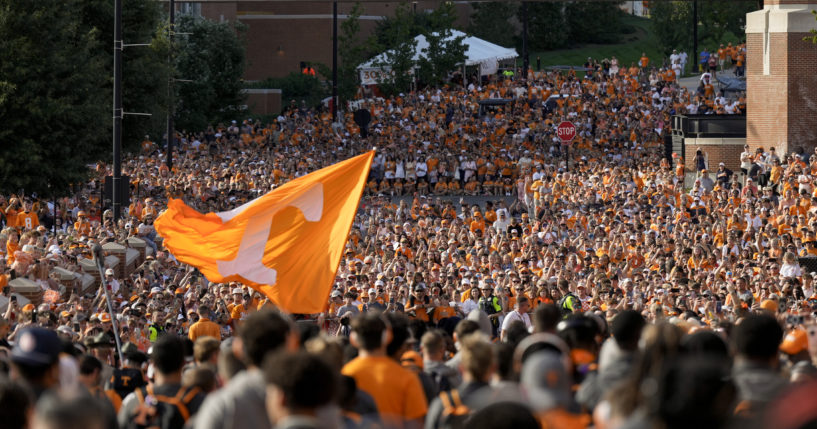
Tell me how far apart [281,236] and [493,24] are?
6566cm

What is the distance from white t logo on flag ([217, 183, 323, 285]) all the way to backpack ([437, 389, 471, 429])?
256 inches

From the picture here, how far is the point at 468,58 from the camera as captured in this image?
57500 mm

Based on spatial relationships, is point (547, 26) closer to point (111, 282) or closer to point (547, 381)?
point (111, 282)

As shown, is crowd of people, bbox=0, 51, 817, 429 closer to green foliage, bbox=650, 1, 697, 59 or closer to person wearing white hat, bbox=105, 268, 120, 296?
person wearing white hat, bbox=105, 268, 120, 296

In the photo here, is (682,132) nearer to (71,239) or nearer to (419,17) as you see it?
(71,239)

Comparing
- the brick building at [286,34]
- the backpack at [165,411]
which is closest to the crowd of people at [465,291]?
the backpack at [165,411]

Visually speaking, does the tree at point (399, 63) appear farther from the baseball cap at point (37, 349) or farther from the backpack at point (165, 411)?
the baseball cap at point (37, 349)

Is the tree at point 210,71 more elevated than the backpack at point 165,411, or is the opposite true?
the tree at point 210,71

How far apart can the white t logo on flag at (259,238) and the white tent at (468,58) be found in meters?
44.0

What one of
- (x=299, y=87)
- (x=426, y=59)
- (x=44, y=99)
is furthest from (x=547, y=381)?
(x=299, y=87)

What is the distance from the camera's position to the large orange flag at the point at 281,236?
505 inches

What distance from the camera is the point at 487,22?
254 ft

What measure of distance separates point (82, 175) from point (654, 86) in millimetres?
27089

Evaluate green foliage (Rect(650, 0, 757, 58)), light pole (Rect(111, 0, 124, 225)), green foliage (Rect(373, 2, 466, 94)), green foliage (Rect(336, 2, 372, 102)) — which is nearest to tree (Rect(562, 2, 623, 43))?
green foliage (Rect(650, 0, 757, 58))
